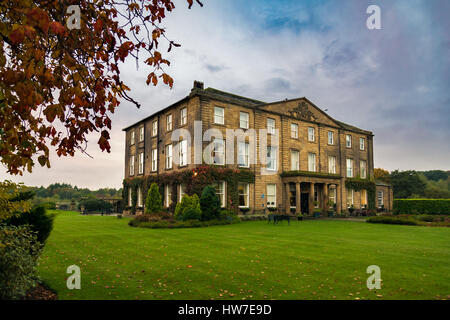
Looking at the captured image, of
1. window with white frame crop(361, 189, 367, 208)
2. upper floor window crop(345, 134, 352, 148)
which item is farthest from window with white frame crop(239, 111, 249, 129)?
window with white frame crop(361, 189, 367, 208)

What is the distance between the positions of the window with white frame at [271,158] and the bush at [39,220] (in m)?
24.2

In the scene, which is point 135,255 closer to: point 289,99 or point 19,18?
point 19,18

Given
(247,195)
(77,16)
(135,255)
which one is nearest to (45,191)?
(247,195)

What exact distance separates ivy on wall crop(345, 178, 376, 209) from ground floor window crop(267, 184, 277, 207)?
39.1 feet

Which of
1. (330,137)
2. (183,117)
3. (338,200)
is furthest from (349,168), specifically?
(183,117)

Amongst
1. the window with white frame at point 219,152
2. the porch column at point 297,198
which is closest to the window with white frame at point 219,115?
the window with white frame at point 219,152

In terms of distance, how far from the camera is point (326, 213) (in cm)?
3331

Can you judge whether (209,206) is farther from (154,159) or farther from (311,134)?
(311,134)

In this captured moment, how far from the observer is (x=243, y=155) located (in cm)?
2898

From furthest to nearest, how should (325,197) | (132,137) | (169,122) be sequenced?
(132,137) → (325,197) → (169,122)

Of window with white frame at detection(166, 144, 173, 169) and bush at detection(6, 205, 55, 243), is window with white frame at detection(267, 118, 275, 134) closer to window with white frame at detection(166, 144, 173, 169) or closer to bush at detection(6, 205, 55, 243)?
window with white frame at detection(166, 144, 173, 169)

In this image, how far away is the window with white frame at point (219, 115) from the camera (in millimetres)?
27875

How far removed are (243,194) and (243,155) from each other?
3585 mm

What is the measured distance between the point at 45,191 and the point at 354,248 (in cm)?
10600
